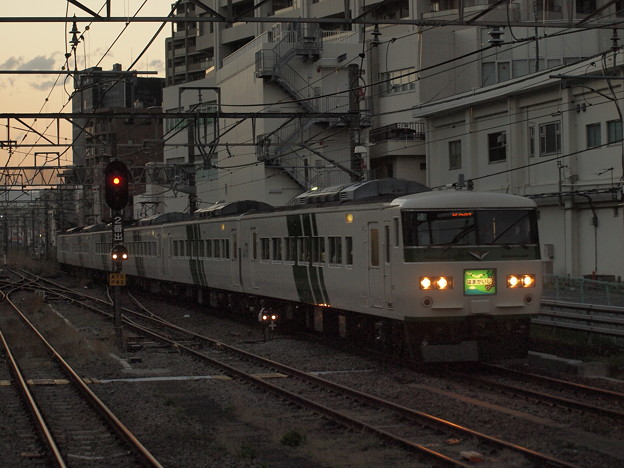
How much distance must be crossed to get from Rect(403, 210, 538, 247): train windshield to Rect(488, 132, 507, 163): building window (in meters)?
20.1

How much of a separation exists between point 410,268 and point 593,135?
18296 millimetres

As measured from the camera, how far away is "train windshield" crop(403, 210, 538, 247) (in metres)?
14.1

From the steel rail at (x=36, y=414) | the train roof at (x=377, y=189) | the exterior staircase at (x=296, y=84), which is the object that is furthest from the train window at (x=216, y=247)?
the exterior staircase at (x=296, y=84)

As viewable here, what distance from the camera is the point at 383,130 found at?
43500 millimetres

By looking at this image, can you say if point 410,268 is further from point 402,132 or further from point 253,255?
point 402,132

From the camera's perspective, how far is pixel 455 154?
37.5 meters

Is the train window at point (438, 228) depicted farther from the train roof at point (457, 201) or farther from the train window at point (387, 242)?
the train window at point (387, 242)

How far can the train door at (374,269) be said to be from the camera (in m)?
15.0

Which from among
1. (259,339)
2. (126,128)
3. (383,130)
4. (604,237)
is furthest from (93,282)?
(126,128)

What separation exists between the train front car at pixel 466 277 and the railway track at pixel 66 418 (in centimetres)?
461

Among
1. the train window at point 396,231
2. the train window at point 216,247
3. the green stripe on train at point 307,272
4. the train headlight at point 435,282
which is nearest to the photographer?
the train headlight at point 435,282

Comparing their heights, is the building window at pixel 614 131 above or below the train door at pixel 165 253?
above

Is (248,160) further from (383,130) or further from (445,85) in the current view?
(445,85)

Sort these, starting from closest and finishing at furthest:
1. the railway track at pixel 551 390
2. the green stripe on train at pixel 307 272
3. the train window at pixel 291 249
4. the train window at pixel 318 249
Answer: the railway track at pixel 551 390, the train window at pixel 318 249, the green stripe on train at pixel 307 272, the train window at pixel 291 249
